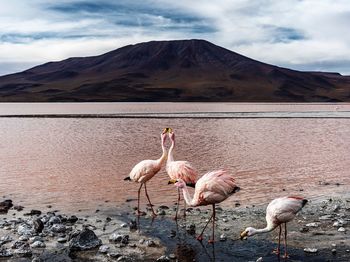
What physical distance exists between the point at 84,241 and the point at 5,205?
5138 millimetres

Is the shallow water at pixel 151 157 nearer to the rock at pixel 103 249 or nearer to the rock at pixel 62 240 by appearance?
the rock at pixel 62 240

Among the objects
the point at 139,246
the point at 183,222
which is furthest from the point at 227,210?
the point at 139,246

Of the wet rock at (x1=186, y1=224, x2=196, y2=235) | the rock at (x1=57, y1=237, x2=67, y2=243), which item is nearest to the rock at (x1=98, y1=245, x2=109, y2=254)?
the rock at (x1=57, y1=237, x2=67, y2=243)

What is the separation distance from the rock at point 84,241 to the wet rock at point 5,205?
4.51 meters

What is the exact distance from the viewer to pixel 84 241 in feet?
33.2

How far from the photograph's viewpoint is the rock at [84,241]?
1000 centimetres

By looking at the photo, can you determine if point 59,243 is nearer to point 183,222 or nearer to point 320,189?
point 183,222

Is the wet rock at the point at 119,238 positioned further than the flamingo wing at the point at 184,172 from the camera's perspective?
No

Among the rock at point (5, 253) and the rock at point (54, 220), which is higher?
the rock at point (54, 220)

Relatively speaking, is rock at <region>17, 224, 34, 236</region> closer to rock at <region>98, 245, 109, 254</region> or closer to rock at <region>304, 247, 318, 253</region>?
rock at <region>98, 245, 109, 254</region>

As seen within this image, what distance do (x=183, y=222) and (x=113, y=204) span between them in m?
3.31

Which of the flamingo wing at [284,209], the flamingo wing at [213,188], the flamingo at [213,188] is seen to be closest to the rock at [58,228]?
the flamingo at [213,188]

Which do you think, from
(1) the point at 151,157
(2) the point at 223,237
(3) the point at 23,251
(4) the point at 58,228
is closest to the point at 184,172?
(2) the point at 223,237

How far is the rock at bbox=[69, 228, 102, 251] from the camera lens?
10000 mm
